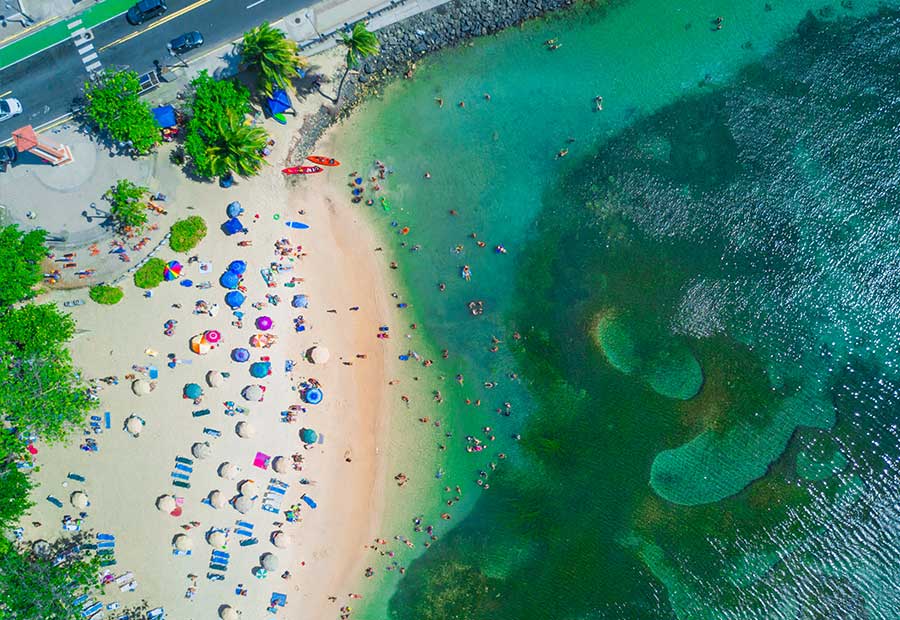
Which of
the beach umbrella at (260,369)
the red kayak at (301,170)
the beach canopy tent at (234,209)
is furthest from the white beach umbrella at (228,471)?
the red kayak at (301,170)

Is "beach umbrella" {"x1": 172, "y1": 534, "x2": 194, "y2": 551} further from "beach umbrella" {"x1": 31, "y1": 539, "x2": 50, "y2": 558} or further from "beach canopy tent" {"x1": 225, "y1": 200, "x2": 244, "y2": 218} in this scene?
"beach canopy tent" {"x1": 225, "y1": 200, "x2": 244, "y2": 218}

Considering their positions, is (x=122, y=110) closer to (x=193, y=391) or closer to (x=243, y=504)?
(x=193, y=391)

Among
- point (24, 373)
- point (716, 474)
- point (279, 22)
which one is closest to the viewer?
point (24, 373)

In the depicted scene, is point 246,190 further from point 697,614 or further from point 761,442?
point 697,614

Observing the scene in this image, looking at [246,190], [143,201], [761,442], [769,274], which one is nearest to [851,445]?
[761,442]

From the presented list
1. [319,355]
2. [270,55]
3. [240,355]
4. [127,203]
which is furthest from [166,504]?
[270,55]

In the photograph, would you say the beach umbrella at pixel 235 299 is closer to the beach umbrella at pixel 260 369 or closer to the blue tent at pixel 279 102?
the beach umbrella at pixel 260 369
